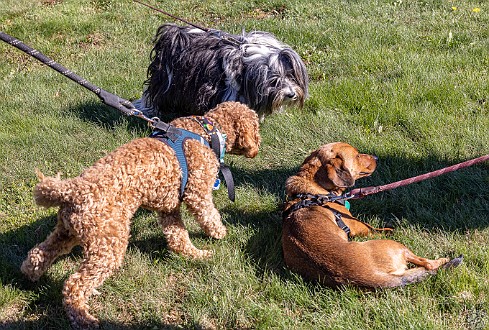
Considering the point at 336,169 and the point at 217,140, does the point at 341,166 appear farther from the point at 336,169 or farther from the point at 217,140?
the point at 217,140

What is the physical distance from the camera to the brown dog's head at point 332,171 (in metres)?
4.63

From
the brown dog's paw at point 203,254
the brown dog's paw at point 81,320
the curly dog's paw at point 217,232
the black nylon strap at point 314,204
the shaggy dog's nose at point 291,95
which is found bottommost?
the brown dog's paw at point 81,320

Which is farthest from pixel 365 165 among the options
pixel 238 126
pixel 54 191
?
pixel 54 191

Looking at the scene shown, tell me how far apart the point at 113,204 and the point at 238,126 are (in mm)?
1433

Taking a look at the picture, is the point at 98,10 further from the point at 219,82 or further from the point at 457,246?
the point at 457,246

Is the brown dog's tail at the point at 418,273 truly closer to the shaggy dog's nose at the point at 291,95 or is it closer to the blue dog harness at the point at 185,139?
the blue dog harness at the point at 185,139

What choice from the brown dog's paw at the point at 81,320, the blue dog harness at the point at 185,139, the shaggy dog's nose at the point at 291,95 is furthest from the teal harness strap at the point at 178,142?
the shaggy dog's nose at the point at 291,95

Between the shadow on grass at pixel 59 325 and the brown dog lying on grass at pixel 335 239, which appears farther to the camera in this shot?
the shadow on grass at pixel 59 325

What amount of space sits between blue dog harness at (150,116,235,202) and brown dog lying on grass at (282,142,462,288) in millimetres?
696

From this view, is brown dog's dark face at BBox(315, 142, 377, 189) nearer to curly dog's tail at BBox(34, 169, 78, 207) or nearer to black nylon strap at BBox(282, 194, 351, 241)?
black nylon strap at BBox(282, 194, 351, 241)

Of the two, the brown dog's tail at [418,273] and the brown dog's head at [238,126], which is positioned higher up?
the brown dog's head at [238,126]

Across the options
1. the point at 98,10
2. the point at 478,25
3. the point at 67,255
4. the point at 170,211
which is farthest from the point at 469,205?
the point at 98,10

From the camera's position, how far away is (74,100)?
285 inches

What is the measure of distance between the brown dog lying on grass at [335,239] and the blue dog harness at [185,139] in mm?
696
